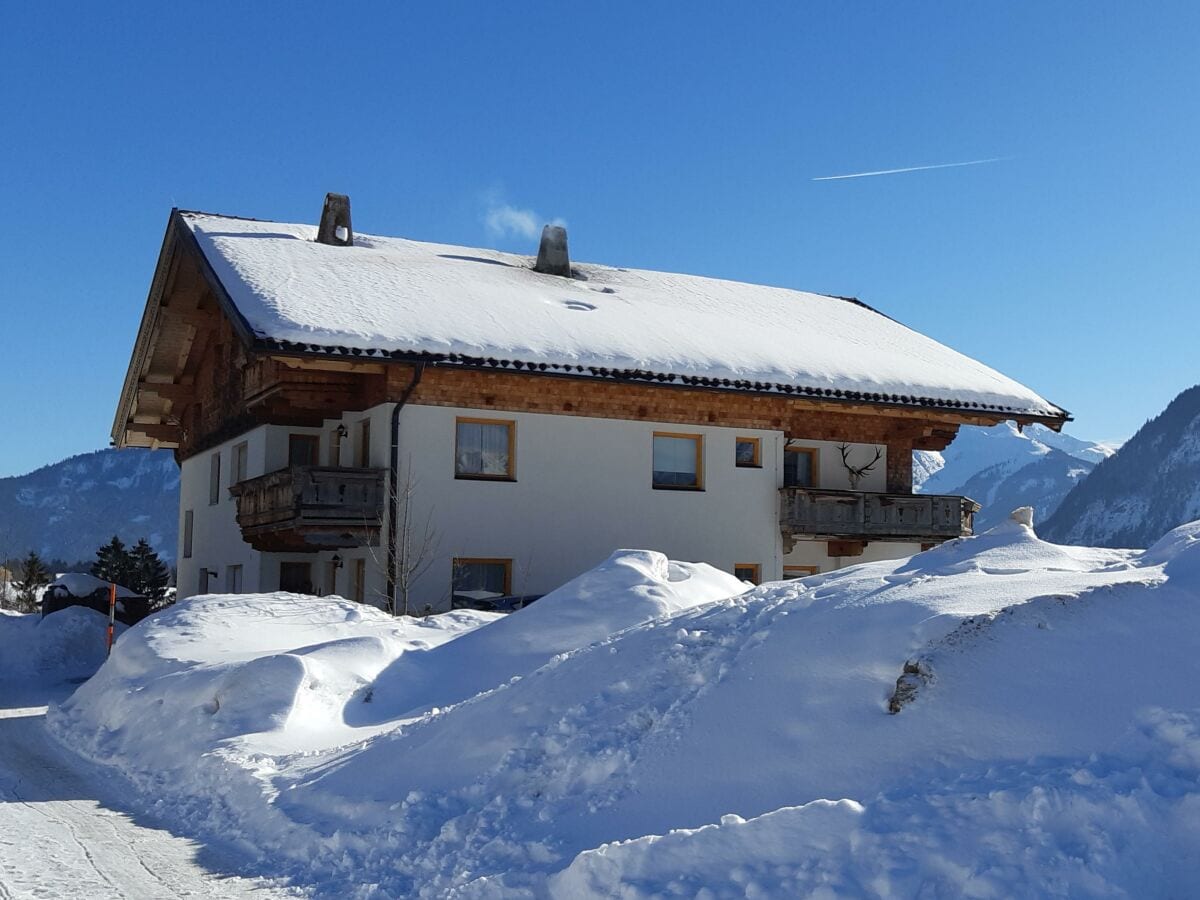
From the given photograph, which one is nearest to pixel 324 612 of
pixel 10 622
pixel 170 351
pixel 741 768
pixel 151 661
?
pixel 151 661

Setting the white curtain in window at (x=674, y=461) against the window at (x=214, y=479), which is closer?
the white curtain in window at (x=674, y=461)

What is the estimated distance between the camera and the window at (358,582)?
75.2ft

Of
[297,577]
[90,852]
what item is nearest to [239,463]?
[297,577]

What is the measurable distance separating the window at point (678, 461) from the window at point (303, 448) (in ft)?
21.7

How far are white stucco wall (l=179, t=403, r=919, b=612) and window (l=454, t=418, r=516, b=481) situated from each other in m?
0.19

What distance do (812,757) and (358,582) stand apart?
17601 mm

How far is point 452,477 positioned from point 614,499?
Answer: 3.20 m

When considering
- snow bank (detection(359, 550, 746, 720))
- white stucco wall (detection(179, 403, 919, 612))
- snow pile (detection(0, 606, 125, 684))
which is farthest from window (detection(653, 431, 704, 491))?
snow pile (detection(0, 606, 125, 684))

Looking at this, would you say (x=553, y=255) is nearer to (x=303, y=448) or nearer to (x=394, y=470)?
(x=303, y=448)

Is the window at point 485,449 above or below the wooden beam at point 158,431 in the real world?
below

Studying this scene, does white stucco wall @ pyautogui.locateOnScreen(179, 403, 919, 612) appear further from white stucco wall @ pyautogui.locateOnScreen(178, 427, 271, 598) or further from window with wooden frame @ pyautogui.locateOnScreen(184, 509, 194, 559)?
window with wooden frame @ pyautogui.locateOnScreen(184, 509, 194, 559)

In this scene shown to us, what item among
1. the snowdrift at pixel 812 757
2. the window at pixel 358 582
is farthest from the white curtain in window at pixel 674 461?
the snowdrift at pixel 812 757

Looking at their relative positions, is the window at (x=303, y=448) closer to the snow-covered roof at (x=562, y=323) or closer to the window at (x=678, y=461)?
the snow-covered roof at (x=562, y=323)

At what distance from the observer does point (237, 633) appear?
51.2 ft
